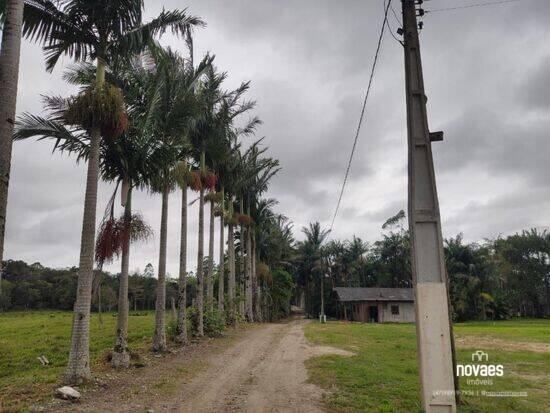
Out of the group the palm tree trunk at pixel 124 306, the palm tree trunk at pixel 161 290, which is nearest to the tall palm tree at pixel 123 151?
the palm tree trunk at pixel 124 306

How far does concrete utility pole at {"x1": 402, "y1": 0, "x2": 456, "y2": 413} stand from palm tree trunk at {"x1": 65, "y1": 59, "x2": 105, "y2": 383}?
6.71 m

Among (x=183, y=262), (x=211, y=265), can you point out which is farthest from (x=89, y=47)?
(x=211, y=265)

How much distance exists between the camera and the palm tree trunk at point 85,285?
920cm

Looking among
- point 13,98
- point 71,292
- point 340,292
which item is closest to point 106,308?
point 71,292

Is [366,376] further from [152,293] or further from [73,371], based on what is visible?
[152,293]

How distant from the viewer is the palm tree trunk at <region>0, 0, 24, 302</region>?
6016 millimetres

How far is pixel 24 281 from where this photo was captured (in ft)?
237

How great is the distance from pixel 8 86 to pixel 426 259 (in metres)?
6.77

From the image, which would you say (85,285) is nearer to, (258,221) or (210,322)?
(210,322)

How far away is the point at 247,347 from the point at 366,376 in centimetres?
743

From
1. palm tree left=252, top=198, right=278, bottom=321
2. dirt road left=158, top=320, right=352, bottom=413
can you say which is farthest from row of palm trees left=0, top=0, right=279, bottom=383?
palm tree left=252, top=198, right=278, bottom=321

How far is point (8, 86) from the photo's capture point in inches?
245

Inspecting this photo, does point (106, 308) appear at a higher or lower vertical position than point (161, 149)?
lower

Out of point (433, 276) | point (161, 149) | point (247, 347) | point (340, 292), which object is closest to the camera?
point (433, 276)
